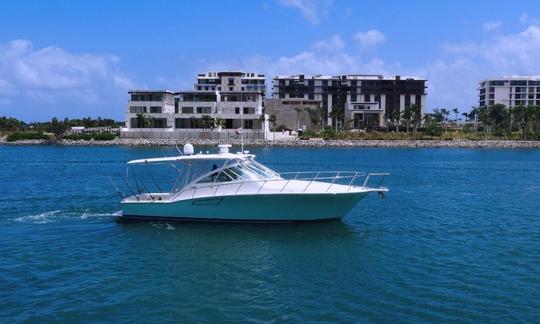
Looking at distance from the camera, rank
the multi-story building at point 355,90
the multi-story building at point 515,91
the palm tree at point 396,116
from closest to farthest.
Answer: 1. the palm tree at point 396,116
2. the multi-story building at point 355,90
3. the multi-story building at point 515,91

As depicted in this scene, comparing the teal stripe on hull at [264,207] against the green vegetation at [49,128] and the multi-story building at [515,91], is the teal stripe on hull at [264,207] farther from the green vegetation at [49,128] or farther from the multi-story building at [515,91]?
the multi-story building at [515,91]

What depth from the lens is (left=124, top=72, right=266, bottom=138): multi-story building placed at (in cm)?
11900

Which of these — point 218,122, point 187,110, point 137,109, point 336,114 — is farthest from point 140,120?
point 336,114

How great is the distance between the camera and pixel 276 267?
18.7 meters

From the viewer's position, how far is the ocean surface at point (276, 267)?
48.1 ft

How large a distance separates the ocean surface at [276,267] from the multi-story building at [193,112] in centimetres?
8740

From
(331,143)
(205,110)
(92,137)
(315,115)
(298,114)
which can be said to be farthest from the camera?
(315,115)

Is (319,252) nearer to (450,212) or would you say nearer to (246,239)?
(246,239)

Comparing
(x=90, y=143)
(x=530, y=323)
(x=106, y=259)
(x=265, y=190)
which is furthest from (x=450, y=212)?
(x=90, y=143)

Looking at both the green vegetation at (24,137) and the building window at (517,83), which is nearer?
the green vegetation at (24,137)

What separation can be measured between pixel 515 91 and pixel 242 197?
18774 centimetres

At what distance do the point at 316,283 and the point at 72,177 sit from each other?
38.6 m

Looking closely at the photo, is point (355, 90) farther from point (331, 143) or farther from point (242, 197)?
point (242, 197)

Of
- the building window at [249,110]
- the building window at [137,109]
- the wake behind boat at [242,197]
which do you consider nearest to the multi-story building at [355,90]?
the building window at [249,110]
